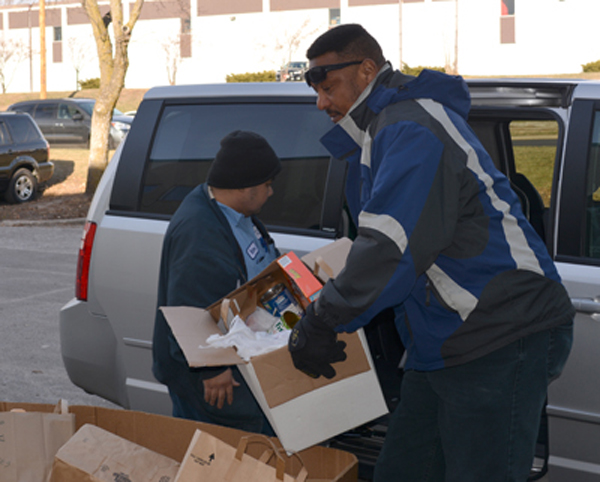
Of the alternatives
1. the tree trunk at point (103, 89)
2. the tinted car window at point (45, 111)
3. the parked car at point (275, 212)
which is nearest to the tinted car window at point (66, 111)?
the tinted car window at point (45, 111)

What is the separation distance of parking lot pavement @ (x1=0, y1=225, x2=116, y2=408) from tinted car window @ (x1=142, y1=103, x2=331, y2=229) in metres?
1.82

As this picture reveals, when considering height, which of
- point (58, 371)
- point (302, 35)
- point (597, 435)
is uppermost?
point (302, 35)

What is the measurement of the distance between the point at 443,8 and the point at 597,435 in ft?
164

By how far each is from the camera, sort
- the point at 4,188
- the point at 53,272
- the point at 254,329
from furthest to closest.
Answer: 1. the point at 4,188
2. the point at 53,272
3. the point at 254,329

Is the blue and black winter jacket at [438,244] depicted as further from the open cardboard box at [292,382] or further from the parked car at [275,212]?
the parked car at [275,212]

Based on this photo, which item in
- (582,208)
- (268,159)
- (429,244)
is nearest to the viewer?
(429,244)

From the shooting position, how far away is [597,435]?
9.36ft

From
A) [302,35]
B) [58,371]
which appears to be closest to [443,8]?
[302,35]

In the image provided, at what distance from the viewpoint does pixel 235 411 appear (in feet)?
9.03

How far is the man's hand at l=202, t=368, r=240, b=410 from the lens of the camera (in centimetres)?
266

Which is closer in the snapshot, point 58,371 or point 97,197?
point 97,197

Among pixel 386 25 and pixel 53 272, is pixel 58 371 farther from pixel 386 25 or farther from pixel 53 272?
pixel 386 25

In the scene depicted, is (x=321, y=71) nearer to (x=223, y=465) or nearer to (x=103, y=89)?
(x=223, y=465)

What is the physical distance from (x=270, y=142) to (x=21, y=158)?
40.4 ft
